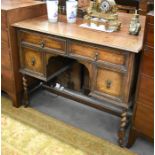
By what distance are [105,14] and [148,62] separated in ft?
1.65

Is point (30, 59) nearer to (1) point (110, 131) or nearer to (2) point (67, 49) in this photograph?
(2) point (67, 49)

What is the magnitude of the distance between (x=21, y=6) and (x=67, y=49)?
557 mm

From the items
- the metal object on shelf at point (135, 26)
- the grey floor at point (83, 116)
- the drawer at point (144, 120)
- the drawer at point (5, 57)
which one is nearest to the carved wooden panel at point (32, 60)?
the drawer at point (5, 57)

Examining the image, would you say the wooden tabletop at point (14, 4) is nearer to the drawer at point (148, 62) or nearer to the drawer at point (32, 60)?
the drawer at point (32, 60)

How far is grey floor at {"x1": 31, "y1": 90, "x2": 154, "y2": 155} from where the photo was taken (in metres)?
1.81

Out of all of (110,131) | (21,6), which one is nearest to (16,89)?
(21,6)

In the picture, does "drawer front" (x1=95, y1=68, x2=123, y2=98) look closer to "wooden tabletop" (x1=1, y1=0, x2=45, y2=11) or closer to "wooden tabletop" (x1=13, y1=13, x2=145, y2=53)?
"wooden tabletop" (x1=13, y1=13, x2=145, y2=53)

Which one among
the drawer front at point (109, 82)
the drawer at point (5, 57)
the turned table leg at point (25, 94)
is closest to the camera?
the drawer front at point (109, 82)

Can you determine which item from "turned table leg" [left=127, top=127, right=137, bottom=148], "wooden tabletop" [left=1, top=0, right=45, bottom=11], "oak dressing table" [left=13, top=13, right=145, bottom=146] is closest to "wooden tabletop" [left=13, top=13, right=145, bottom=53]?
"oak dressing table" [left=13, top=13, right=145, bottom=146]

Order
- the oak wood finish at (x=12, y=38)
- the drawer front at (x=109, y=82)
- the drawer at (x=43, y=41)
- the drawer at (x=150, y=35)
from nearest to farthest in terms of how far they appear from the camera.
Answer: the drawer at (x=150, y=35)
the drawer front at (x=109, y=82)
the drawer at (x=43, y=41)
the oak wood finish at (x=12, y=38)

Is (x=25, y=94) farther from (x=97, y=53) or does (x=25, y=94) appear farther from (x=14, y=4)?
(x=97, y=53)

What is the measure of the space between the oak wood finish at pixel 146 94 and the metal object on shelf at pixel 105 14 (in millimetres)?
370

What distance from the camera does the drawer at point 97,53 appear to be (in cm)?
142

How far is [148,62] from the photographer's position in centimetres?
133
